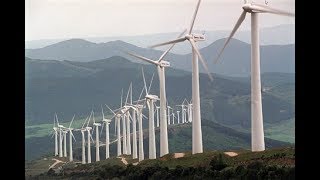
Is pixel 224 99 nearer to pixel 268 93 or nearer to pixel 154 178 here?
pixel 268 93

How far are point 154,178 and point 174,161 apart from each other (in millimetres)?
3687

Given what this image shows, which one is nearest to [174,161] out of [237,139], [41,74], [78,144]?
[237,139]

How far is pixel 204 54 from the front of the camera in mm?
61406

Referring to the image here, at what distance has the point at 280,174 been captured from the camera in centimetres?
1488

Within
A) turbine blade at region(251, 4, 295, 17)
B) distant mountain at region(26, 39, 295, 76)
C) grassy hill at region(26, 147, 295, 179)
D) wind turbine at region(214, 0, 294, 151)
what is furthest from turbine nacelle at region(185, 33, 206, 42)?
distant mountain at region(26, 39, 295, 76)

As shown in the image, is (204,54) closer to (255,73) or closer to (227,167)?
(227,167)

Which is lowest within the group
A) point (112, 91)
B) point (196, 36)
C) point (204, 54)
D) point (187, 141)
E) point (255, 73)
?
point (187, 141)

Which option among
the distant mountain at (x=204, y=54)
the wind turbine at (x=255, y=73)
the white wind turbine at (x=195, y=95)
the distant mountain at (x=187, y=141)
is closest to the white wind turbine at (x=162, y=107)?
the white wind turbine at (x=195, y=95)

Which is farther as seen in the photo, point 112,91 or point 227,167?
point 112,91

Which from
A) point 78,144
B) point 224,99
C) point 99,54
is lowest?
point 78,144

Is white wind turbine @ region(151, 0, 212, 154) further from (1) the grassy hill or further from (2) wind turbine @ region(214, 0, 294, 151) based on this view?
(2) wind turbine @ region(214, 0, 294, 151)

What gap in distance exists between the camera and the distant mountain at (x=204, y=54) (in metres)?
57.1

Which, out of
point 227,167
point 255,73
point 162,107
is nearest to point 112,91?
point 162,107

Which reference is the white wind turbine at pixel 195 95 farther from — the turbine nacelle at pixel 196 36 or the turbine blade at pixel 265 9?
the turbine blade at pixel 265 9
